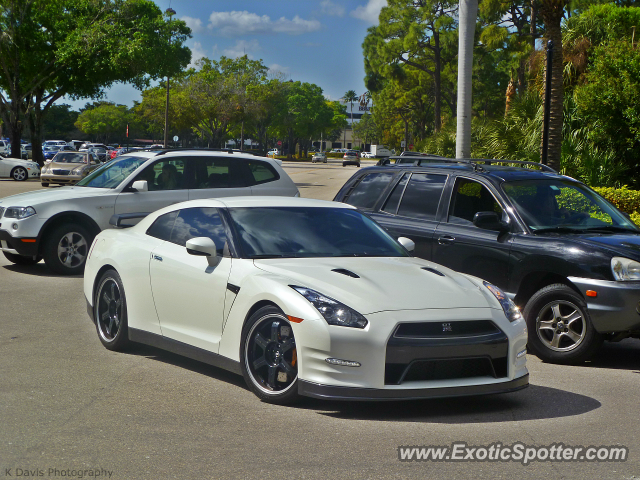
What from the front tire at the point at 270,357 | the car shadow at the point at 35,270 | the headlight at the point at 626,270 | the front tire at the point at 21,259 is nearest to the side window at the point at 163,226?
the front tire at the point at 270,357

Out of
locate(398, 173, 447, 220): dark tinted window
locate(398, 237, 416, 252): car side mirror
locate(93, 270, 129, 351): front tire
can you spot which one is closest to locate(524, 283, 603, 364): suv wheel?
locate(398, 237, 416, 252): car side mirror

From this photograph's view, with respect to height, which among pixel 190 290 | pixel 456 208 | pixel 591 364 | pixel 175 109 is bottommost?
pixel 591 364

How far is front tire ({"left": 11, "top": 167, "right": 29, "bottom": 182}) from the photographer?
127ft

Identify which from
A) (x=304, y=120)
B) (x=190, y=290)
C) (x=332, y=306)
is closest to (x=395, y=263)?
(x=332, y=306)

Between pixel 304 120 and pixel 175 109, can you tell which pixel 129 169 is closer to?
pixel 175 109

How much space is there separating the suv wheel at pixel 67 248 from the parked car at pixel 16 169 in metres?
28.8

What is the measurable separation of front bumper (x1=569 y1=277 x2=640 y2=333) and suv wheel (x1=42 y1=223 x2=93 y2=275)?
306 inches

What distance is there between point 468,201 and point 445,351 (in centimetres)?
363

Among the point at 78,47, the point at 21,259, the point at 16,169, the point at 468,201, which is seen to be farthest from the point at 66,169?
the point at 468,201

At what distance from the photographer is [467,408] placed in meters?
5.64

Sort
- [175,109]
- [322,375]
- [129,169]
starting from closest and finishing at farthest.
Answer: [322,375]
[129,169]
[175,109]

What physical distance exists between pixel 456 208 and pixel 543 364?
6.72 feet

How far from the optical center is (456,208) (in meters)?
8.59

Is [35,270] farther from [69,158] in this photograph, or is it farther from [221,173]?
[69,158]
